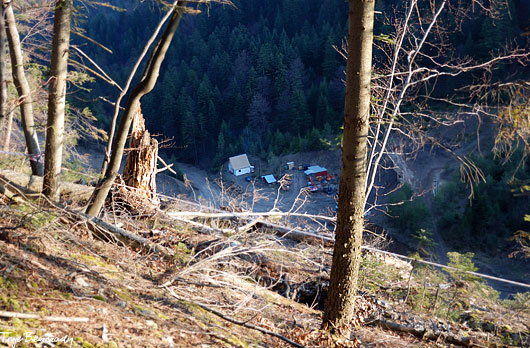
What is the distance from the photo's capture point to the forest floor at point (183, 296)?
2.34m

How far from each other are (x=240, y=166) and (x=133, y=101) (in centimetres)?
3681

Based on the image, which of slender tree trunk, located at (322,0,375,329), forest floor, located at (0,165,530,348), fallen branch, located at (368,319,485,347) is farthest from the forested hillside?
→ slender tree trunk, located at (322,0,375,329)

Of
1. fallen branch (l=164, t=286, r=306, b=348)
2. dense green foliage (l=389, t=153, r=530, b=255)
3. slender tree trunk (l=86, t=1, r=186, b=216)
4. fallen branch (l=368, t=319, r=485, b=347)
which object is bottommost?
dense green foliage (l=389, t=153, r=530, b=255)

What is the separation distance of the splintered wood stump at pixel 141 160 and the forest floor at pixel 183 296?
0.50 m

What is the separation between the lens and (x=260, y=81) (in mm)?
54469

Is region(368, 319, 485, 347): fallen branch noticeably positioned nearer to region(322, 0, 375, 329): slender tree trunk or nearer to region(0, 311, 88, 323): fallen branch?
region(322, 0, 375, 329): slender tree trunk

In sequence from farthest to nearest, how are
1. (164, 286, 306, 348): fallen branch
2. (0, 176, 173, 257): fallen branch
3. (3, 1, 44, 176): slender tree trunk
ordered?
1. (3, 1, 44, 176): slender tree trunk
2. (0, 176, 173, 257): fallen branch
3. (164, 286, 306, 348): fallen branch

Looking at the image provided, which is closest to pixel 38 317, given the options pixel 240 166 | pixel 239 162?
pixel 240 166

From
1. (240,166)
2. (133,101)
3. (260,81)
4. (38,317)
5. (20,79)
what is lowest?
(240,166)

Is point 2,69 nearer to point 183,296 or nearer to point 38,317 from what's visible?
point 183,296

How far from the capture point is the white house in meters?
40.9

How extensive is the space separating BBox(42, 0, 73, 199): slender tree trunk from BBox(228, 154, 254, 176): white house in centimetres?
3640

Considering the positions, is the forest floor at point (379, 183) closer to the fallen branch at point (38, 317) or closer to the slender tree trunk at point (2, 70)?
the slender tree trunk at point (2, 70)

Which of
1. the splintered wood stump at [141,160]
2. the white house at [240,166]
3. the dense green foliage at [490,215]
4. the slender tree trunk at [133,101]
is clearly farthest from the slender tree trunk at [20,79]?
the white house at [240,166]
